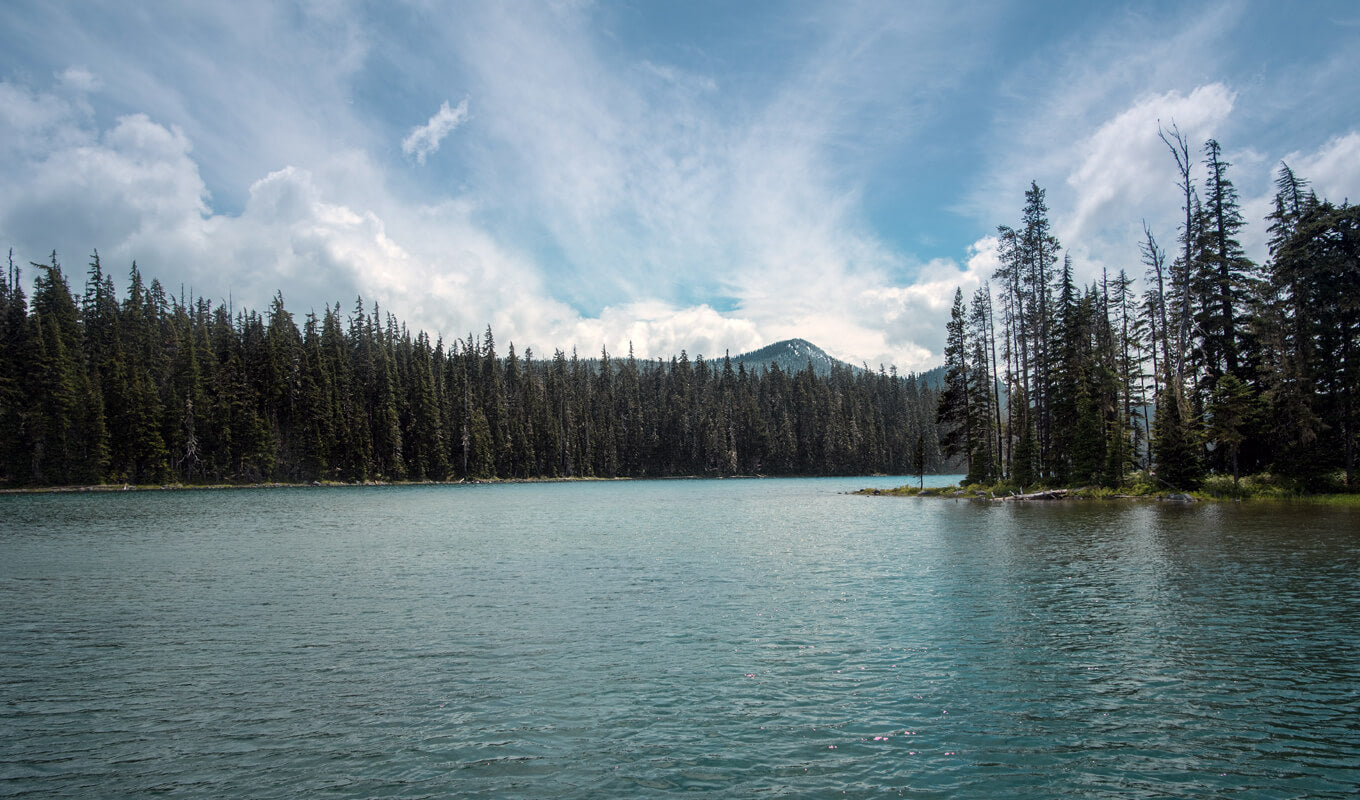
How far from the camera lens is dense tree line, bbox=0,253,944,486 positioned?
8394cm

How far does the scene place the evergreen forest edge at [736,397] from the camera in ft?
139

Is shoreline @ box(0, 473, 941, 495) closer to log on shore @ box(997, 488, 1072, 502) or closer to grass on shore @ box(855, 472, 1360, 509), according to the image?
grass on shore @ box(855, 472, 1360, 509)

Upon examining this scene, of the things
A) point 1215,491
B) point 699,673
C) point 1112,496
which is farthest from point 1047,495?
point 699,673

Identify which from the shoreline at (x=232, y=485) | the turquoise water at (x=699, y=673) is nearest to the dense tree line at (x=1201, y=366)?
the turquoise water at (x=699, y=673)

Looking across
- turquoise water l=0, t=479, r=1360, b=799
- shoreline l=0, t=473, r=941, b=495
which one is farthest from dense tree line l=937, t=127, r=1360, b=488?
shoreline l=0, t=473, r=941, b=495

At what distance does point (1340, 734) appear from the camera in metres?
9.23

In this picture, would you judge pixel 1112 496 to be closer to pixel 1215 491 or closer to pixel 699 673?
pixel 1215 491

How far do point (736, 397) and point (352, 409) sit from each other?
282 feet

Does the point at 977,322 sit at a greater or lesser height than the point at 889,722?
greater

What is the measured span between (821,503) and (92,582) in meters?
49.6

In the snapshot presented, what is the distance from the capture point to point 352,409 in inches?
4257

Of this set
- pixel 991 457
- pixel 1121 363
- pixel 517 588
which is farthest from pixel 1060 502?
pixel 517 588

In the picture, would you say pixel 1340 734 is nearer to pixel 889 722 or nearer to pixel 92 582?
pixel 889 722

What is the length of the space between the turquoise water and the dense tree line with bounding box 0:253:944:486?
172 ft
